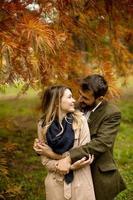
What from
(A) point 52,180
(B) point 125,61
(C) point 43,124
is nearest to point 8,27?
(C) point 43,124

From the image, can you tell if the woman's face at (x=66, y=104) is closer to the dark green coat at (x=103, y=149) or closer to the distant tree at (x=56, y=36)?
the dark green coat at (x=103, y=149)

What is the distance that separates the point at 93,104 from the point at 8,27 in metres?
1.00

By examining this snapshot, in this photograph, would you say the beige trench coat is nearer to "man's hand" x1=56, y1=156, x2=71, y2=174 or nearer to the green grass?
"man's hand" x1=56, y1=156, x2=71, y2=174

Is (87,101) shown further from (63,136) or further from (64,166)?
(64,166)

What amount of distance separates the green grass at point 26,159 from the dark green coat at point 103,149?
6.53 feet

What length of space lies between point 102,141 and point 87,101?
0.37 metres

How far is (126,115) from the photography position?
12227mm

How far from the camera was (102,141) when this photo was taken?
3980mm

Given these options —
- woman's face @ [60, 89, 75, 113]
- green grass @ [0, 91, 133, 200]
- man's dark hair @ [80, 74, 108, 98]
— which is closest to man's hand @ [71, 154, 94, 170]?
woman's face @ [60, 89, 75, 113]

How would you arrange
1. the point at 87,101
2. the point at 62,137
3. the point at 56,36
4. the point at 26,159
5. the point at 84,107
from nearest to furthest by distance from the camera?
the point at 62,137 → the point at 87,101 → the point at 84,107 → the point at 56,36 → the point at 26,159

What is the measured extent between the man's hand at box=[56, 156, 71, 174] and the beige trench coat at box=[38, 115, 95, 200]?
0.19 feet

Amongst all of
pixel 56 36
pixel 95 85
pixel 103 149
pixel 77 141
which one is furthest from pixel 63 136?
pixel 56 36

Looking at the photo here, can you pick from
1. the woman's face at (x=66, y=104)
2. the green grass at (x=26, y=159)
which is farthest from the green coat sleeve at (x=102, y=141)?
the green grass at (x=26, y=159)

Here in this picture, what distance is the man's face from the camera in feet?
13.4
